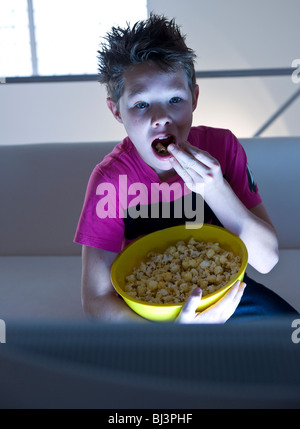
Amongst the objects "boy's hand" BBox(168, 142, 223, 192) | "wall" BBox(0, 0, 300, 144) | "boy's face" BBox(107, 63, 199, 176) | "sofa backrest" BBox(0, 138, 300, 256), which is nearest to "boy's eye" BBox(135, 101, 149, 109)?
"boy's face" BBox(107, 63, 199, 176)

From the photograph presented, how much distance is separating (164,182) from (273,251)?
0.88ft

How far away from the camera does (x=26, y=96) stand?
198 inches

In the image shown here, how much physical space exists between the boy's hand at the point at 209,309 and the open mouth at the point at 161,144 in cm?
29

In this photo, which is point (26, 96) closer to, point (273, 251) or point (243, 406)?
point (273, 251)

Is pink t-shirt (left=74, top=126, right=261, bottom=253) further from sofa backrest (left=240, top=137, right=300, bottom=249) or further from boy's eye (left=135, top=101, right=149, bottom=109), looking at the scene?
sofa backrest (left=240, top=137, right=300, bottom=249)

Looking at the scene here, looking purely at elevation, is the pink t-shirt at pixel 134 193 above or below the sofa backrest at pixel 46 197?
below

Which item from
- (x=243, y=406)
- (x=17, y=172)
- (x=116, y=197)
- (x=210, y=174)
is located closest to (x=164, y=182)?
(x=116, y=197)

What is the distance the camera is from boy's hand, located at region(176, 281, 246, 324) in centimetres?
69

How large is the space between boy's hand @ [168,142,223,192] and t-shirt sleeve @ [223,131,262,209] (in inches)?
8.6

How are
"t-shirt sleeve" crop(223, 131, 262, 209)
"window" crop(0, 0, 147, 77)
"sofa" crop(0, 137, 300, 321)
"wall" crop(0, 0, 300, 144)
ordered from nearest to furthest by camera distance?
"t-shirt sleeve" crop(223, 131, 262, 209)
"sofa" crop(0, 137, 300, 321)
"wall" crop(0, 0, 300, 144)
"window" crop(0, 0, 147, 77)

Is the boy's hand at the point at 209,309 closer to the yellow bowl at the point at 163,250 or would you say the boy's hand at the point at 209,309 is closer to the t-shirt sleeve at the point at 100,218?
the yellow bowl at the point at 163,250

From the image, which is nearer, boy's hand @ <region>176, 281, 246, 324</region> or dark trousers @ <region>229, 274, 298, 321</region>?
boy's hand @ <region>176, 281, 246, 324</region>

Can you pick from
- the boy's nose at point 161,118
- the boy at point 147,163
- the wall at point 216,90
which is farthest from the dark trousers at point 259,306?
the wall at point 216,90

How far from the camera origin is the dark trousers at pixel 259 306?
0.97 m
